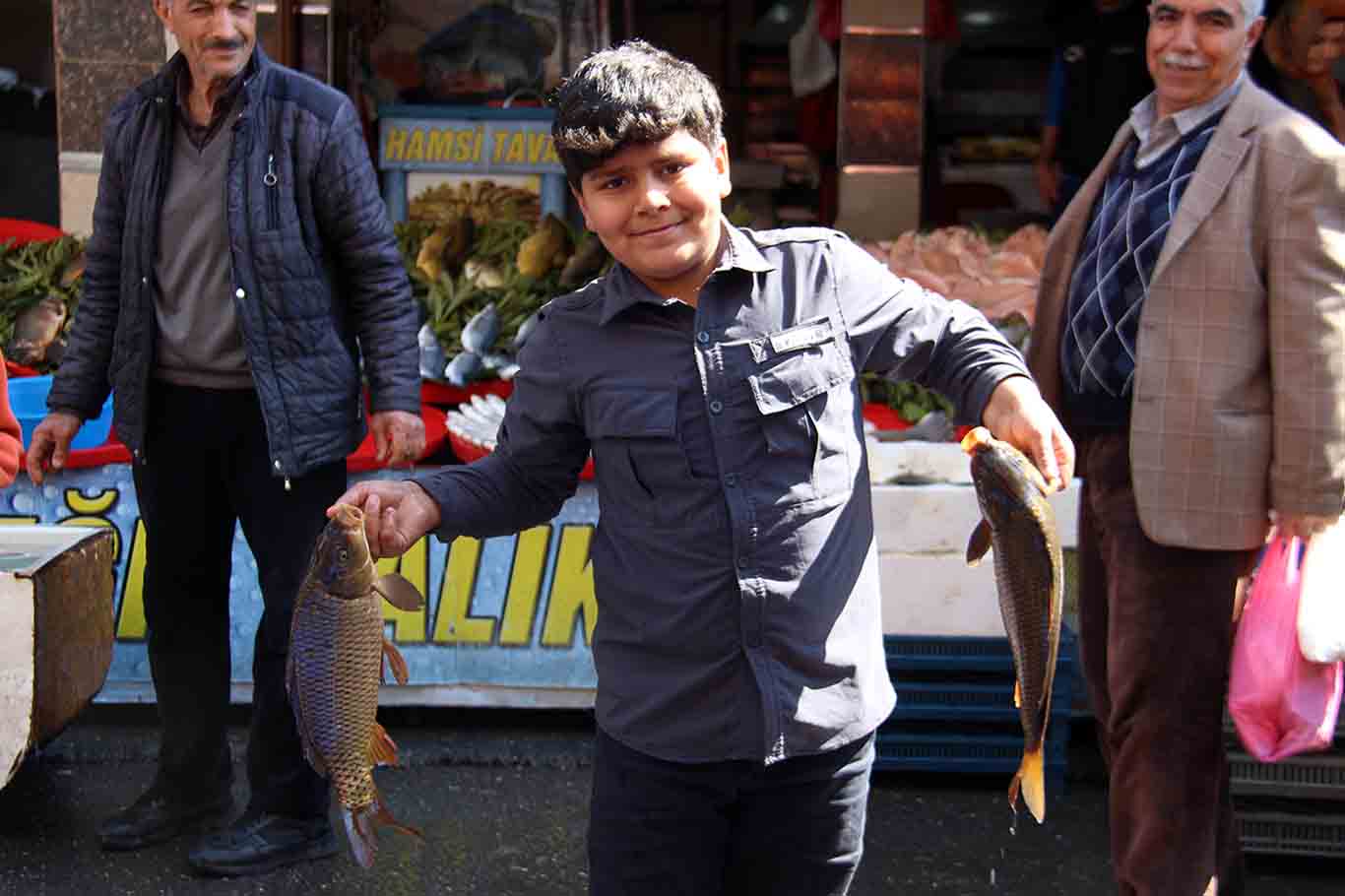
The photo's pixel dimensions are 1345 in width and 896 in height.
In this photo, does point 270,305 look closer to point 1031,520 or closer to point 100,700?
point 100,700

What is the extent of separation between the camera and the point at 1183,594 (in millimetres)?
3508

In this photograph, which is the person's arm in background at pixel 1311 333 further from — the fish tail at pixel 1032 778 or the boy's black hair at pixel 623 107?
the boy's black hair at pixel 623 107

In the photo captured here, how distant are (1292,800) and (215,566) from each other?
105 inches

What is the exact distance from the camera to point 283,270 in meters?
4.00

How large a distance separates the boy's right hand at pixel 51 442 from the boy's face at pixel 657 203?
7.35 ft

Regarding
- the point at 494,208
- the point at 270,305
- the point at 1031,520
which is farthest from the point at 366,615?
the point at 494,208

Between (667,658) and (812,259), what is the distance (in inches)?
24.6

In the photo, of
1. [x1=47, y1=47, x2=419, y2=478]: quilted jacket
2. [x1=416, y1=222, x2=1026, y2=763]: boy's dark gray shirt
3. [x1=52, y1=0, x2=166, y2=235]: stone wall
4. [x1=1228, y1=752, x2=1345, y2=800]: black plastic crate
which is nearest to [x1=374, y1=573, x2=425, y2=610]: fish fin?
[x1=416, y1=222, x2=1026, y2=763]: boy's dark gray shirt

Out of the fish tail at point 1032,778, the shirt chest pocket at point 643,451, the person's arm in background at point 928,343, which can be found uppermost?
the person's arm in background at point 928,343

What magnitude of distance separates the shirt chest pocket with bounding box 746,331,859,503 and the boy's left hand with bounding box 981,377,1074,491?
9.0 inches

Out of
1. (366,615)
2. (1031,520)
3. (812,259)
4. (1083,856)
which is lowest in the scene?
(1083,856)

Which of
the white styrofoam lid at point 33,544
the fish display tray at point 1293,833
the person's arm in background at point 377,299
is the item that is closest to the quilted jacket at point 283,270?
the person's arm in background at point 377,299

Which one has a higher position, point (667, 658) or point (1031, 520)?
point (1031, 520)

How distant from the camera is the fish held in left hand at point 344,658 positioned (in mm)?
2400
